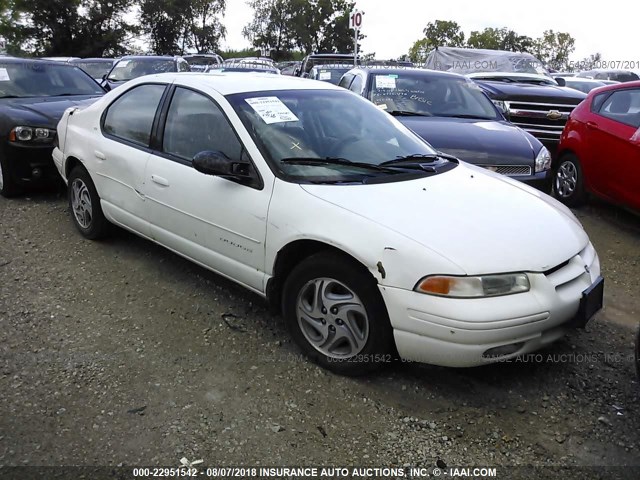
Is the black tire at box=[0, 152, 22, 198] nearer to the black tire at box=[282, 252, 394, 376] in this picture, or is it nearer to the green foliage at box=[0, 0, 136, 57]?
the black tire at box=[282, 252, 394, 376]

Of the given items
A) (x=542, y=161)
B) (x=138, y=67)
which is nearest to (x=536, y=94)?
(x=542, y=161)

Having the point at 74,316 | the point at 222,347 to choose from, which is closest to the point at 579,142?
the point at 222,347

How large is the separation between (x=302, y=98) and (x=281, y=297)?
1.39 meters

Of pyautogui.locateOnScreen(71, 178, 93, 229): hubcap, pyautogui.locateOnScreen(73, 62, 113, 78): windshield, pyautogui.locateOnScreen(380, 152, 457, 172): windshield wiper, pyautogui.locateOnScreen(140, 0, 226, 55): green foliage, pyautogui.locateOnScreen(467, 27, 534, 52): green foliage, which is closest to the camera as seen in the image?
pyautogui.locateOnScreen(380, 152, 457, 172): windshield wiper

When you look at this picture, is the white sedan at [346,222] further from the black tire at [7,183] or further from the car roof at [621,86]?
the car roof at [621,86]

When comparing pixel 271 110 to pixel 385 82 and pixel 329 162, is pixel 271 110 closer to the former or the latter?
pixel 329 162

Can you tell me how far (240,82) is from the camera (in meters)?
4.02

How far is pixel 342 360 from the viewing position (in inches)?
124

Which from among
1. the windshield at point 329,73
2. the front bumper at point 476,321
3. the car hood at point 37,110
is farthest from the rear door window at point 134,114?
the windshield at point 329,73

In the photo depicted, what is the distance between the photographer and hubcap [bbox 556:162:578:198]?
6727 millimetres

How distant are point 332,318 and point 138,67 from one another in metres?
10.3

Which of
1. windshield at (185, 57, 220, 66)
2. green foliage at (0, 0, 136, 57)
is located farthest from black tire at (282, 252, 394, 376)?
Answer: green foliage at (0, 0, 136, 57)

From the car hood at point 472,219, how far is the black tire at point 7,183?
4.29 m

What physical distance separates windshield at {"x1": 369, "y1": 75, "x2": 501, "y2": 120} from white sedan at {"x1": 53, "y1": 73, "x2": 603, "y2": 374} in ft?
8.08
